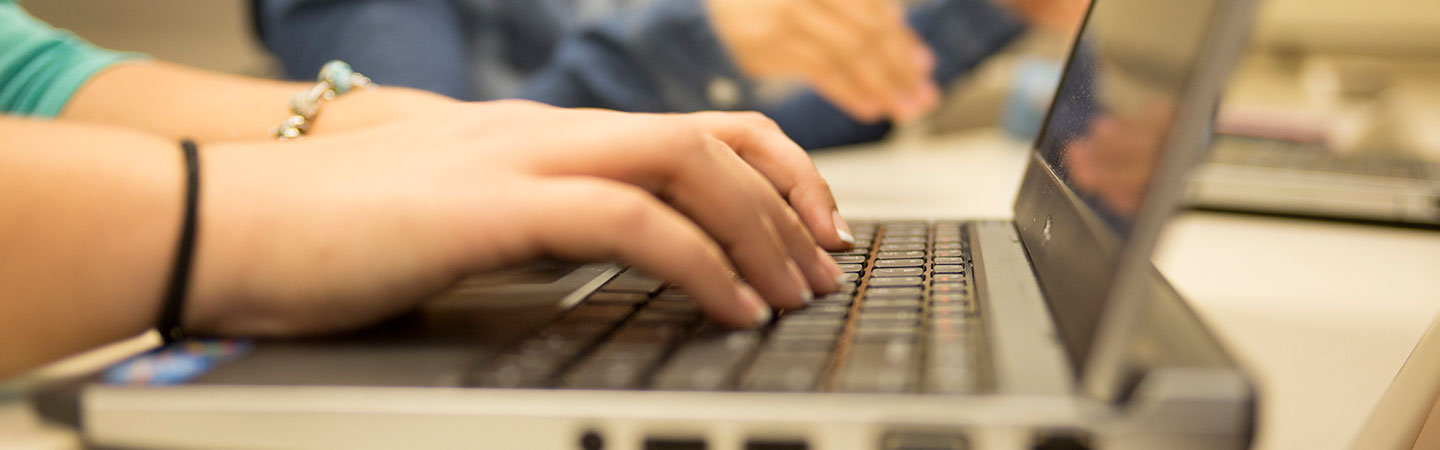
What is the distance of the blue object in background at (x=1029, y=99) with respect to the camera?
43.1 inches

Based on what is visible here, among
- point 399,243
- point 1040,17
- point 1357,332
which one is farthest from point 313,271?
point 1040,17

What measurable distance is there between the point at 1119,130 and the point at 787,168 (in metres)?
0.18

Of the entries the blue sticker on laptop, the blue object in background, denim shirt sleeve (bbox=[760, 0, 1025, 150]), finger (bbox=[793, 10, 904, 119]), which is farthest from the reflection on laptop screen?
the blue object in background

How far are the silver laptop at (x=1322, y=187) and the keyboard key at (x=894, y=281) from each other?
1.21ft

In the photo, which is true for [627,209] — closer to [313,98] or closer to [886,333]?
[886,333]

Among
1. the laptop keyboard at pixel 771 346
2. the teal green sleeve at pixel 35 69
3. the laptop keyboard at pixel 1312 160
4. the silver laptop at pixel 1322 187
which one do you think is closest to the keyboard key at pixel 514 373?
the laptop keyboard at pixel 771 346

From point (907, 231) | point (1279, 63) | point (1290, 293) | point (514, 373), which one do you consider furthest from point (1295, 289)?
point (1279, 63)

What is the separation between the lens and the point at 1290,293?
0.46 metres

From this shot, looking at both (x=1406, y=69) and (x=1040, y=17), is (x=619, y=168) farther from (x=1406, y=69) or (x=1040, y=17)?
(x=1406, y=69)

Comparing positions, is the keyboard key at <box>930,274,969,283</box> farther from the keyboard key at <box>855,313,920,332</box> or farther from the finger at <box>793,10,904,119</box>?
the finger at <box>793,10,904,119</box>

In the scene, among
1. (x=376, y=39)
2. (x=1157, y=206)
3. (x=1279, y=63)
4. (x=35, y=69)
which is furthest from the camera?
(x=1279, y=63)

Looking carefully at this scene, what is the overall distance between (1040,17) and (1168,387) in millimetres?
845

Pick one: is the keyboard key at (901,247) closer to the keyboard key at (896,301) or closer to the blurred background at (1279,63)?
the keyboard key at (896,301)

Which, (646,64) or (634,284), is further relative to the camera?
(646,64)
